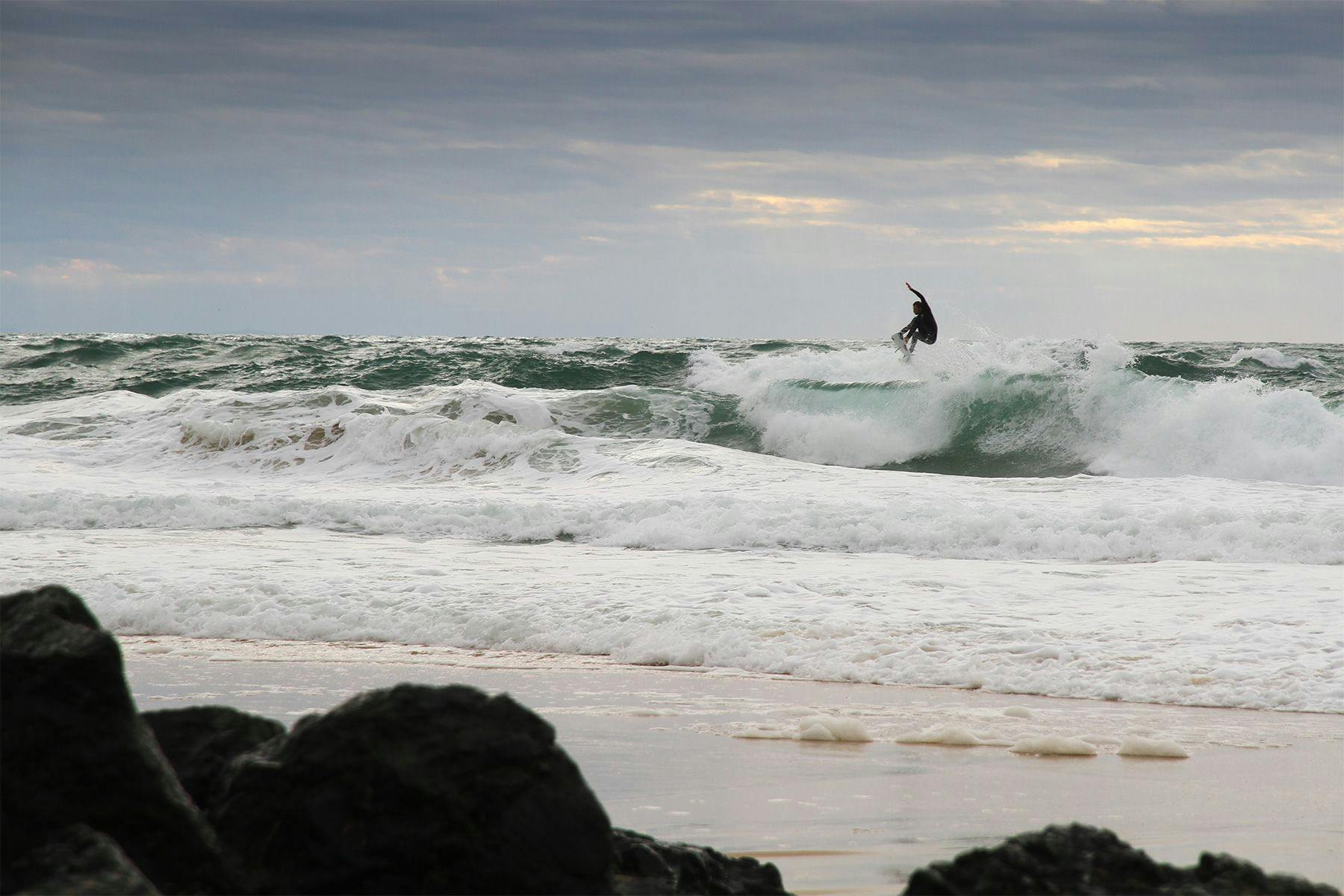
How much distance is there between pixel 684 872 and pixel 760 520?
259 inches

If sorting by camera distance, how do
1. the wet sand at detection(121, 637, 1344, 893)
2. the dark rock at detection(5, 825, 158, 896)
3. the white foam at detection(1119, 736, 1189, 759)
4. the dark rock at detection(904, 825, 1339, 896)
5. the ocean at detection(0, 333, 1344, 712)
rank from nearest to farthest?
the dark rock at detection(5, 825, 158, 896) → the dark rock at detection(904, 825, 1339, 896) → the wet sand at detection(121, 637, 1344, 893) → the white foam at detection(1119, 736, 1189, 759) → the ocean at detection(0, 333, 1344, 712)

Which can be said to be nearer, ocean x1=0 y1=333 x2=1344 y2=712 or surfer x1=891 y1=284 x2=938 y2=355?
ocean x1=0 y1=333 x2=1344 y2=712

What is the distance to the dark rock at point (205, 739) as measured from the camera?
2551 millimetres

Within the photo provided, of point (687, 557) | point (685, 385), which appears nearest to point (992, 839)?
point (687, 557)

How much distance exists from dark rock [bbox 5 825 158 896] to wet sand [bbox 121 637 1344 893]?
5.21 ft

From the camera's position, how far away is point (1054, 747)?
169 inches

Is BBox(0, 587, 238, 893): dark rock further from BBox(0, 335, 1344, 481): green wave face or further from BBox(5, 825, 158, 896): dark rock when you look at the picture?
BBox(0, 335, 1344, 481): green wave face

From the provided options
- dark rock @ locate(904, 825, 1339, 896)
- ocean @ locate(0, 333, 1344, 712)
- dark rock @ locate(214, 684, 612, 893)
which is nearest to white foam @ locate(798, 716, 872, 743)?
ocean @ locate(0, 333, 1344, 712)

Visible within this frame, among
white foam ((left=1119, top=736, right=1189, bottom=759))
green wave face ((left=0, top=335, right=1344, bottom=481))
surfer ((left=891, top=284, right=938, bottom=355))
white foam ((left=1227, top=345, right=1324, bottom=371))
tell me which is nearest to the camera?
white foam ((left=1119, top=736, right=1189, bottom=759))

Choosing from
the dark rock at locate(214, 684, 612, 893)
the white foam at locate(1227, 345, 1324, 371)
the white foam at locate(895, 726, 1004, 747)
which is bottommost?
the white foam at locate(895, 726, 1004, 747)

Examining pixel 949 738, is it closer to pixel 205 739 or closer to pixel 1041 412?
pixel 205 739

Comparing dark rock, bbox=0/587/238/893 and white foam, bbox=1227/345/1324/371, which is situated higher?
white foam, bbox=1227/345/1324/371

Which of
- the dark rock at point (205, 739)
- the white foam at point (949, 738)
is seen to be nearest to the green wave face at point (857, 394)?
the white foam at point (949, 738)

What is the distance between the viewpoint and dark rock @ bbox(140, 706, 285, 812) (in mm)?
2551
